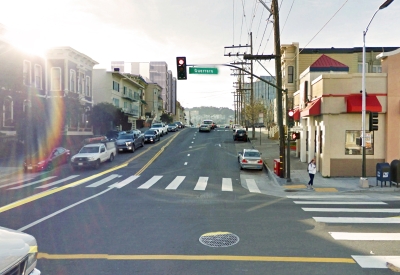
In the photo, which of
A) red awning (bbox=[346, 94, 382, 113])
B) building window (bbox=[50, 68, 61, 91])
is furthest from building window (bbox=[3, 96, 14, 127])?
red awning (bbox=[346, 94, 382, 113])

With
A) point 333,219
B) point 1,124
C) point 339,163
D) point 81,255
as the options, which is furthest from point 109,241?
point 1,124

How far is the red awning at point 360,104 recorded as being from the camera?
1931 centimetres

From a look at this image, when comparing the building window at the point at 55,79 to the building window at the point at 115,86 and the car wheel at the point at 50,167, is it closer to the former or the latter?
the building window at the point at 115,86

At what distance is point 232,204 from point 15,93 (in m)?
24.1

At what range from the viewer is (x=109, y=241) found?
821cm

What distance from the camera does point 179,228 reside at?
9.40 metres

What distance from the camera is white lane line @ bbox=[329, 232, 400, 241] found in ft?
27.5

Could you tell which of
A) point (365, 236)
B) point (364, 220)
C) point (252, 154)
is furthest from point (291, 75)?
point (365, 236)

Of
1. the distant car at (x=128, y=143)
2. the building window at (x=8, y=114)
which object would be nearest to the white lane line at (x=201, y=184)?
the distant car at (x=128, y=143)

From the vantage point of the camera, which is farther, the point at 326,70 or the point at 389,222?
the point at 326,70

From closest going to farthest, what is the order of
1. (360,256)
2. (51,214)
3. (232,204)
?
(360,256) < (51,214) < (232,204)

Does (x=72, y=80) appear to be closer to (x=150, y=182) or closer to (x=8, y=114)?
(x=8, y=114)

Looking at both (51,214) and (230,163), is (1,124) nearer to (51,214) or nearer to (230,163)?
(230,163)

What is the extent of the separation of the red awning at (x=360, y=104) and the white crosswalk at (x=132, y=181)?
23.6ft
